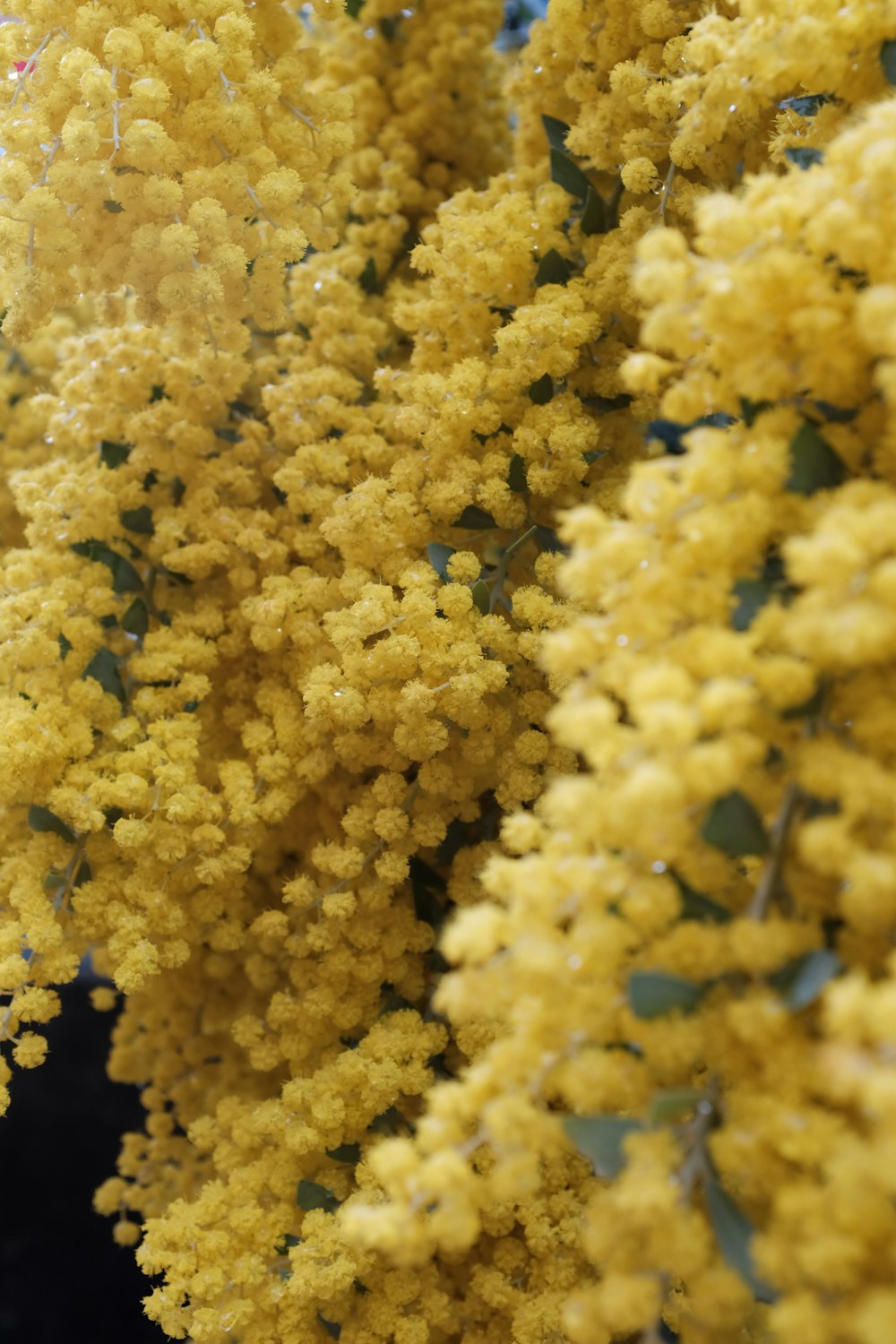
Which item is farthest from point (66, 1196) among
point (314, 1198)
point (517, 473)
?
point (517, 473)

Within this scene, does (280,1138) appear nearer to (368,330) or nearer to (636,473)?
(636,473)

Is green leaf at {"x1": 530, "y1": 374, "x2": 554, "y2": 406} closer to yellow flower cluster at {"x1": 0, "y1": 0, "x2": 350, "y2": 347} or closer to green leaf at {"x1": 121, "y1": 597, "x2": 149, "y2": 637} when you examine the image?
yellow flower cluster at {"x1": 0, "y1": 0, "x2": 350, "y2": 347}

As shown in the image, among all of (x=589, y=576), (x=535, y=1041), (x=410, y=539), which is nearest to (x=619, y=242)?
(x=410, y=539)

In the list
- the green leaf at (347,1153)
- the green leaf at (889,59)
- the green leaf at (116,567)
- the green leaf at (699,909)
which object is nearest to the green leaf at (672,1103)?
the green leaf at (699,909)

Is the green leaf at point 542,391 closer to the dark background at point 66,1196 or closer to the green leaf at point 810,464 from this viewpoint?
the green leaf at point 810,464

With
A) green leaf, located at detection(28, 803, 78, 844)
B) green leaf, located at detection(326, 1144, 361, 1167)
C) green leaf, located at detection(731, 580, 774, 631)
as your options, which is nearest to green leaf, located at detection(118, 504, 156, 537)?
green leaf, located at detection(28, 803, 78, 844)

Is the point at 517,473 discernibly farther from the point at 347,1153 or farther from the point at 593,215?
the point at 347,1153
